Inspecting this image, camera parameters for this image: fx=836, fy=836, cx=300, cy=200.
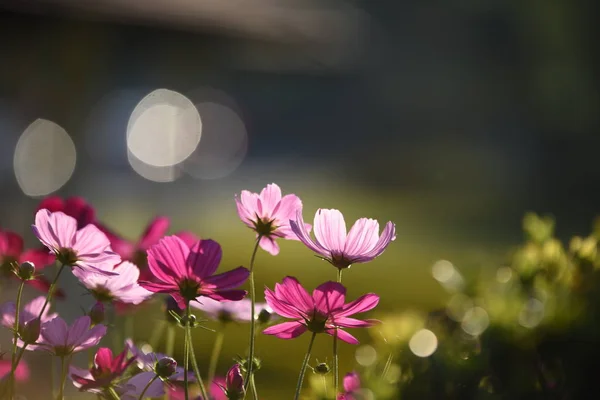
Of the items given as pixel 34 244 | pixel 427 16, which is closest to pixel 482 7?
pixel 427 16

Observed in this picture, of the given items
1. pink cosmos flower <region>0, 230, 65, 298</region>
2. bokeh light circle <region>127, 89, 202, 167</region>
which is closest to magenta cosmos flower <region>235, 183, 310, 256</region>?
pink cosmos flower <region>0, 230, 65, 298</region>

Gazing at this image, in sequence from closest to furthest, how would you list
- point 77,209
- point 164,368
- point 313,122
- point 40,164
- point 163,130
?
point 164,368 → point 77,209 → point 40,164 → point 163,130 → point 313,122

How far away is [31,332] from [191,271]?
0.13 m

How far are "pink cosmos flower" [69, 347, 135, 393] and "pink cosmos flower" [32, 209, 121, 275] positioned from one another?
70 mm

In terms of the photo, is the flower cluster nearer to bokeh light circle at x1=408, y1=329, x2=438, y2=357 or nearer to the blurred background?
bokeh light circle at x1=408, y1=329, x2=438, y2=357

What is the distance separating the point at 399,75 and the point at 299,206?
773 inches

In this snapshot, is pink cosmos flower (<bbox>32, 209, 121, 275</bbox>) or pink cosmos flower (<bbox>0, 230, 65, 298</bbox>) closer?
pink cosmos flower (<bbox>32, 209, 121, 275</bbox>)

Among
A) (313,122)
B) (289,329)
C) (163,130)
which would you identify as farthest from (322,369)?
(313,122)

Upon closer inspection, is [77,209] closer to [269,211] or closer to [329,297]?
[269,211]

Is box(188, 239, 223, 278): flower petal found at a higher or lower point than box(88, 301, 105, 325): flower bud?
higher

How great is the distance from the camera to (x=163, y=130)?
22172 mm

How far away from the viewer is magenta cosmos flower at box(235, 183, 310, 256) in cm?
76

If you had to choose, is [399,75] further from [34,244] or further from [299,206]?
[299,206]

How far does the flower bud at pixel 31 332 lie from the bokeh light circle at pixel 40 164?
560 cm
